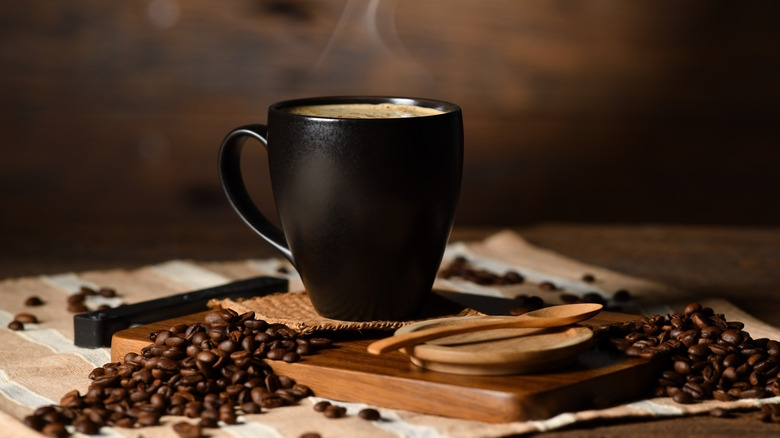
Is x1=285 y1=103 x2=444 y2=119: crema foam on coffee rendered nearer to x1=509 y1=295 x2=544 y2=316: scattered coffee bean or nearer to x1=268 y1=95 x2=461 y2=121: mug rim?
x1=268 y1=95 x2=461 y2=121: mug rim

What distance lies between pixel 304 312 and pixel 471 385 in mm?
356

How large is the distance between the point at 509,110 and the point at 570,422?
2.01 metres

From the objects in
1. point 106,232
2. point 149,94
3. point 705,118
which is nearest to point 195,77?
point 149,94

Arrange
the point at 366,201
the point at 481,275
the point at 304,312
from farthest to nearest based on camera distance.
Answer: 1. the point at 481,275
2. the point at 304,312
3. the point at 366,201

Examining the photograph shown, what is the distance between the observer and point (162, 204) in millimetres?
3055

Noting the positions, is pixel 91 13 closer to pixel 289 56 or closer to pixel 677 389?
pixel 289 56

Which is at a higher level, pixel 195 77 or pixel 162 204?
pixel 195 77

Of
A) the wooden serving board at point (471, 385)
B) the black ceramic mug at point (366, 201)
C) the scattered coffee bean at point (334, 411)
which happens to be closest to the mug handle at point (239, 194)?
the black ceramic mug at point (366, 201)

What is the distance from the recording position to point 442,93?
9.73 feet

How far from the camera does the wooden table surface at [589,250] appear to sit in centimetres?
199

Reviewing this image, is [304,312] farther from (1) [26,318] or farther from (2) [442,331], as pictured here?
(1) [26,318]

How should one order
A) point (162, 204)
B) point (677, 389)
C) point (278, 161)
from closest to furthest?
1. point (677, 389)
2. point (278, 161)
3. point (162, 204)

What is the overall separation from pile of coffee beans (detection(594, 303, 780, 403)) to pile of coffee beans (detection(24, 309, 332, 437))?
1.23ft

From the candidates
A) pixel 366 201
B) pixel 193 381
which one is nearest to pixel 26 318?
pixel 193 381
